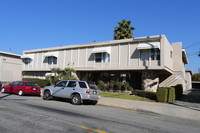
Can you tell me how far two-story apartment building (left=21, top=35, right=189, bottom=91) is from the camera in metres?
19.4

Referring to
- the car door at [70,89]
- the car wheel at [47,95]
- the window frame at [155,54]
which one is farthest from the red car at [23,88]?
the window frame at [155,54]

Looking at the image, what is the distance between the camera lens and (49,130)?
5.06 meters

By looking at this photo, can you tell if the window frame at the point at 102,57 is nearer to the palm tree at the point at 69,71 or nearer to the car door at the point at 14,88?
the palm tree at the point at 69,71

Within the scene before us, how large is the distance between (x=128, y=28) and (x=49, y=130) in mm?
31713

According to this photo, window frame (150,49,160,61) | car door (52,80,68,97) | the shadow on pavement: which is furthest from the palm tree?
the shadow on pavement

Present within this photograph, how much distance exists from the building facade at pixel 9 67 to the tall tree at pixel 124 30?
2244 cm

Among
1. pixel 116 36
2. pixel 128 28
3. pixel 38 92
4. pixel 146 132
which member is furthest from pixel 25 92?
pixel 128 28

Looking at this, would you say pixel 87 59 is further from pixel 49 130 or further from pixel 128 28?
pixel 49 130

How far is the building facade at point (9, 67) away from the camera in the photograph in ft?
104

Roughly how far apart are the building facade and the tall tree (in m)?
22.4

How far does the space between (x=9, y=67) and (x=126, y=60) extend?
25640 mm

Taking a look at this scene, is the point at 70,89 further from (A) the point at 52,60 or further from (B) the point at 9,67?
(B) the point at 9,67

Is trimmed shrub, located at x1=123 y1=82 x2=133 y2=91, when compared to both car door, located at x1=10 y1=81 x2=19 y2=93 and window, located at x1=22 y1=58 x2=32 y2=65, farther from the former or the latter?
window, located at x1=22 y1=58 x2=32 y2=65

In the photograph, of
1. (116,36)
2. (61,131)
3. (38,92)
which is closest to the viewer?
(61,131)
